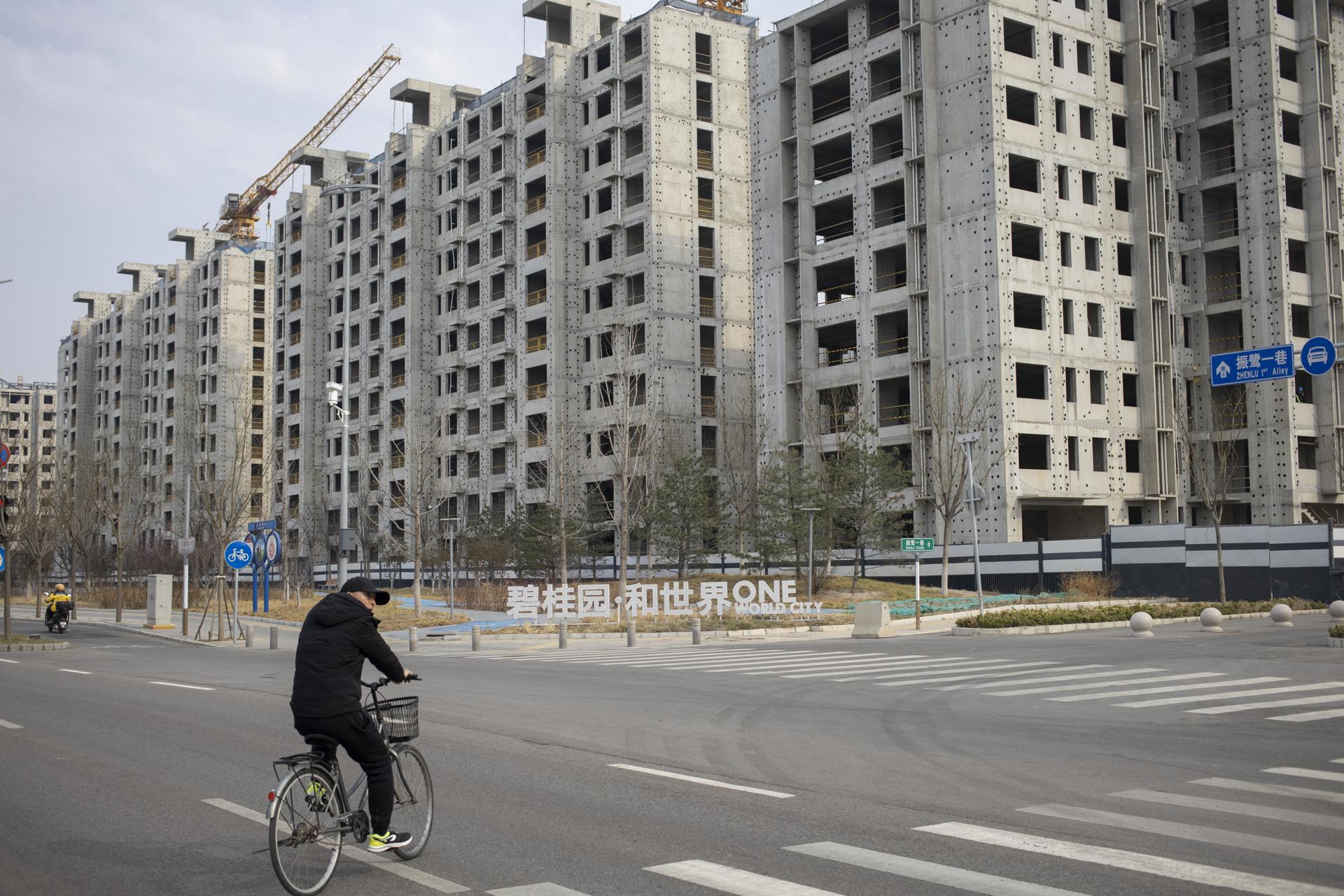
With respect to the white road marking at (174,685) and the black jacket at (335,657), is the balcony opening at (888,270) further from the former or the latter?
the black jacket at (335,657)

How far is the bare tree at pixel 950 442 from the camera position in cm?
4834

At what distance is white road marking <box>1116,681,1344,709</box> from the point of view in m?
15.9

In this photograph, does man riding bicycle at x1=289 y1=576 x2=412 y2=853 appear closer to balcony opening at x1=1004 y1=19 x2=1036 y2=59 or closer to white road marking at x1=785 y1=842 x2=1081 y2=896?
white road marking at x1=785 y1=842 x2=1081 y2=896

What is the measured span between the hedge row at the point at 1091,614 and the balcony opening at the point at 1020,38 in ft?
89.8

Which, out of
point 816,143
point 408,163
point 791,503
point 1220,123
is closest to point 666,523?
point 791,503

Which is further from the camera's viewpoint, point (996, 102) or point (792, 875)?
point (996, 102)

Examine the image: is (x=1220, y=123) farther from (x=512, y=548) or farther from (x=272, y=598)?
(x=272, y=598)

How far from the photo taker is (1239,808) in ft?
30.0

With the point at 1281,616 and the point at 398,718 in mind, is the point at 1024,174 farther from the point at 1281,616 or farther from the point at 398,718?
the point at 398,718

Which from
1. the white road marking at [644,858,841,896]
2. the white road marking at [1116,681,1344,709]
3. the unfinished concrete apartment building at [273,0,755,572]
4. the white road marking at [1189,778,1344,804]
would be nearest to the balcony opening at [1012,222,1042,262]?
the unfinished concrete apartment building at [273,0,755,572]

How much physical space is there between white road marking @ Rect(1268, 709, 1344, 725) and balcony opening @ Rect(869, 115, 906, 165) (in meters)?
44.4

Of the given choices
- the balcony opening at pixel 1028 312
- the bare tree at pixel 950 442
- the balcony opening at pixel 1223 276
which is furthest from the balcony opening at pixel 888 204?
the balcony opening at pixel 1223 276

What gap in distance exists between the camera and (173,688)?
19203mm

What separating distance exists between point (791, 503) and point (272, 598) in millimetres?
29175
